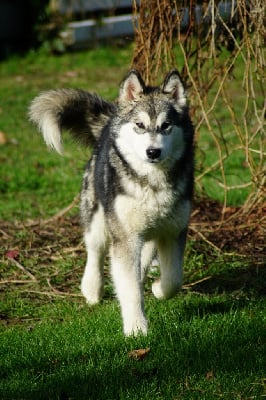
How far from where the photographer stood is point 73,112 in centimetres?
612

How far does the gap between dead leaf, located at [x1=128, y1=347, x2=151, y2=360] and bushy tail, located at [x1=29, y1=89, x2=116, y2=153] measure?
6.46 ft

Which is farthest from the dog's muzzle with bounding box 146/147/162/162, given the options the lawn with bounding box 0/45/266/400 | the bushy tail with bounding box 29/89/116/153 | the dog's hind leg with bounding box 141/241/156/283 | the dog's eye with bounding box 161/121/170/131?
the bushy tail with bounding box 29/89/116/153

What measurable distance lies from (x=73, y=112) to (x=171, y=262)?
58.4 inches

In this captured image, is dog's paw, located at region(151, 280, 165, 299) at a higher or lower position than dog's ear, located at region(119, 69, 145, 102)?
lower

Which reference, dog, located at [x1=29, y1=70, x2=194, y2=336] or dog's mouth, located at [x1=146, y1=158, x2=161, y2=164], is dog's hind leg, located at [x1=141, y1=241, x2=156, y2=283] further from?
dog's mouth, located at [x1=146, y1=158, x2=161, y2=164]

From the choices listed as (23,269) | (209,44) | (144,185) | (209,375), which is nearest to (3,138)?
(209,44)

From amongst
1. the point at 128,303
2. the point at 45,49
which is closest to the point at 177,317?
the point at 128,303

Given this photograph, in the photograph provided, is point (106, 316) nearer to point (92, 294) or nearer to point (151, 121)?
point (92, 294)

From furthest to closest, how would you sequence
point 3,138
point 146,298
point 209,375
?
point 3,138
point 146,298
point 209,375

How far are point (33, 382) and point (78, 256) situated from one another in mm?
2801

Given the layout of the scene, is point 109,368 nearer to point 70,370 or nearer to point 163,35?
point 70,370

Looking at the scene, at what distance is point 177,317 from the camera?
5172 millimetres

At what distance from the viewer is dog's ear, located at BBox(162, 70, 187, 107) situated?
519 cm

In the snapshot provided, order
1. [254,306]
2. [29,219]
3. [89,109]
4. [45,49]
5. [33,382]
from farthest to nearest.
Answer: [45,49]
[29,219]
[89,109]
[254,306]
[33,382]
